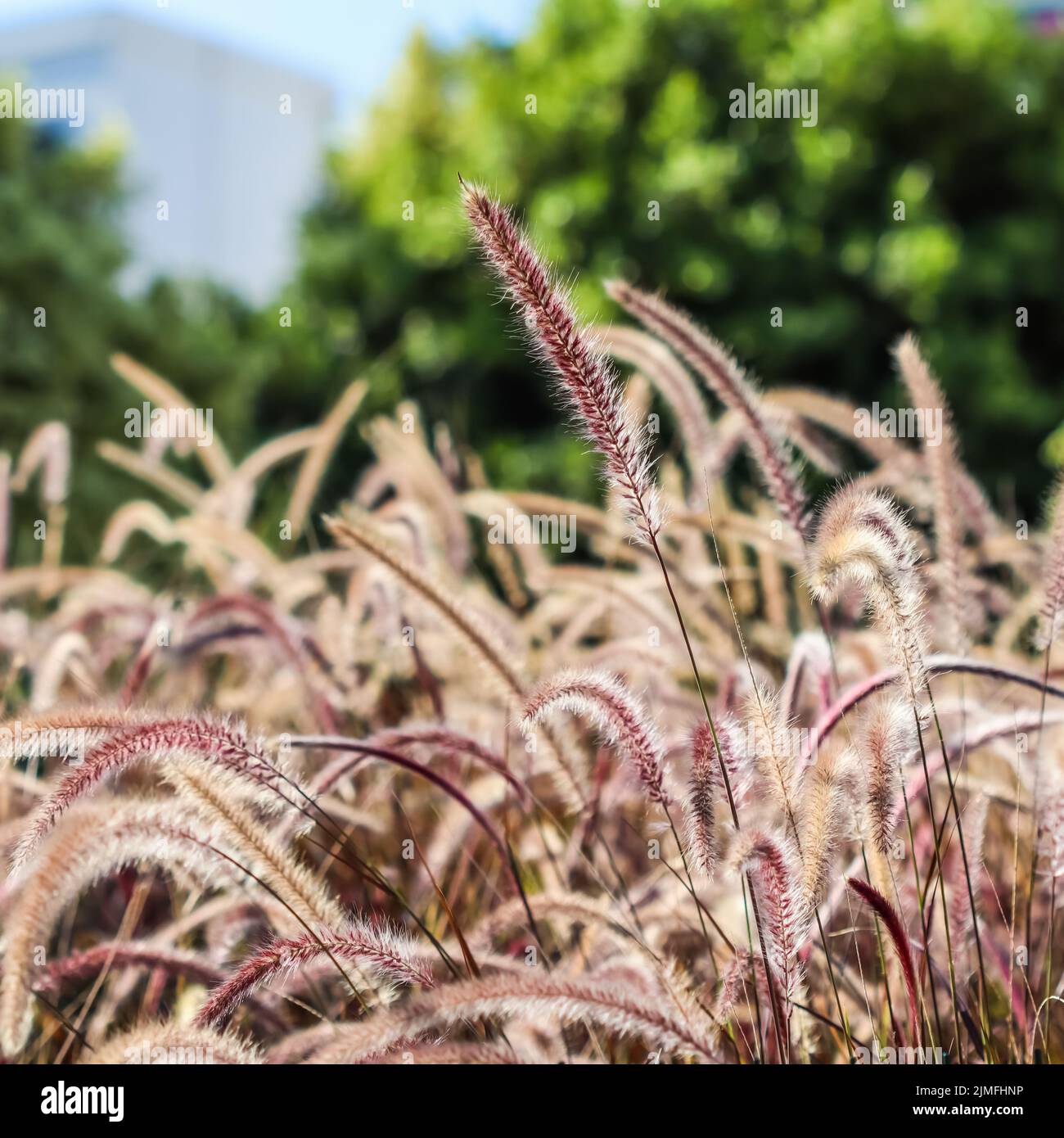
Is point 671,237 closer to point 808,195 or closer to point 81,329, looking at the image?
point 808,195

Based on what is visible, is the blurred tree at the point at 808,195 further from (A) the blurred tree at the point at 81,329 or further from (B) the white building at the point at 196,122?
(B) the white building at the point at 196,122

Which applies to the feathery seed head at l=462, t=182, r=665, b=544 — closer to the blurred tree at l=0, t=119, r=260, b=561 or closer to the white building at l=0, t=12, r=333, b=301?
the blurred tree at l=0, t=119, r=260, b=561

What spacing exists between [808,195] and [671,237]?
165 cm

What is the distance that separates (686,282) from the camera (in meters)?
12.7

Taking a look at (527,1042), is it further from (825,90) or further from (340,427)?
(825,90)

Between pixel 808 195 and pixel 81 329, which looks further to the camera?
pixel 808 195

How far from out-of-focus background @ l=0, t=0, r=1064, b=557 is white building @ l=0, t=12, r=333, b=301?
9.53 metres

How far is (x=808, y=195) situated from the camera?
12672mm

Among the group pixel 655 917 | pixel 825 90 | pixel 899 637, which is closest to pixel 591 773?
pixel 655 917

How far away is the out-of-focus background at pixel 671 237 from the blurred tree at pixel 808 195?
37mm

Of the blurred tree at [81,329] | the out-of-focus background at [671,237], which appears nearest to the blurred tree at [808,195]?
the out-of-focus background at [671,237]

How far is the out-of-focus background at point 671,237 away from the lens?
11.7 metres

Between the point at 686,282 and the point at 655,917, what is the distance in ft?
39.3

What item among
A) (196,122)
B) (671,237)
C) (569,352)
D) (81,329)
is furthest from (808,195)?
(196,122)
